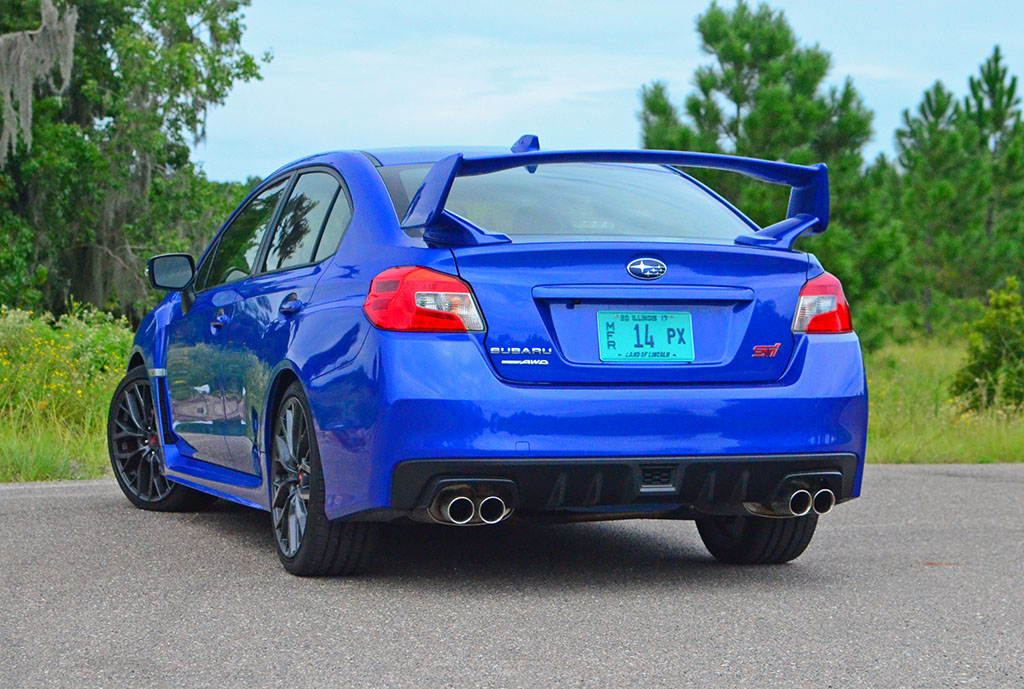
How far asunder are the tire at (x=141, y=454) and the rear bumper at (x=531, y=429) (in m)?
2.43

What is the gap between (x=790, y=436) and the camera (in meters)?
4.98

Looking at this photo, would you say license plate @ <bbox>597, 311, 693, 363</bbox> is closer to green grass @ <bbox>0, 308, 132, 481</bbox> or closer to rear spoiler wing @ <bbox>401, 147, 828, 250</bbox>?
A: rear spoiler wing @ <bbox>401, 147, 828, 250</bbox>

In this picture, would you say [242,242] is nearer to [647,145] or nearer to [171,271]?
[171,271]

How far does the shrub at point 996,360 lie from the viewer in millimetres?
15961

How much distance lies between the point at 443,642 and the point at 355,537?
40.7 inches

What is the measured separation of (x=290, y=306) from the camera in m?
5.41

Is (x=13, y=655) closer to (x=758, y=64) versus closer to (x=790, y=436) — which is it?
(x=790, y=436)

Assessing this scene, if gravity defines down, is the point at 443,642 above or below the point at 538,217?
below

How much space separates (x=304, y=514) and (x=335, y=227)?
1.08 metres

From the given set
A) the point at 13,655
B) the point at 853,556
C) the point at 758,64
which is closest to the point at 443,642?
the point at 13,655

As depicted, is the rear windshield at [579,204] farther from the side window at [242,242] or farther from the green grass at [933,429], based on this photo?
the green grass at [933,429]

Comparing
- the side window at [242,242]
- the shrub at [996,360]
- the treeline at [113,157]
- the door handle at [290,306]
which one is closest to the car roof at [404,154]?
the side window at [242,242]

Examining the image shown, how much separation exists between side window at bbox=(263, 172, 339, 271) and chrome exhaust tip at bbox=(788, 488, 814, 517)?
2.02m

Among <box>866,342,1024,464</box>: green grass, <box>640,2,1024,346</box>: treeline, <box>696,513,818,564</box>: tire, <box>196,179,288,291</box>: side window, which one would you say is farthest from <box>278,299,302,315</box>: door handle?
<box>640,2,1024,346</box>: treeline
